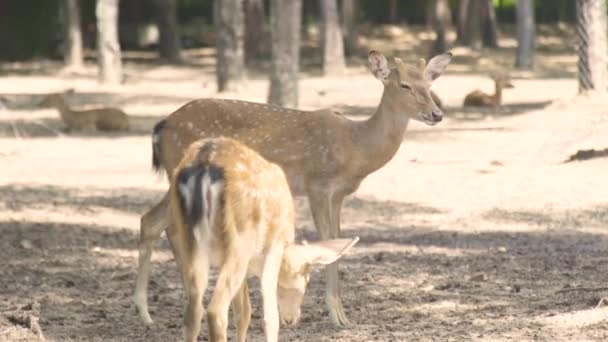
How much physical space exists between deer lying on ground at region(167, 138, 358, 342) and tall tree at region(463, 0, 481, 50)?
3188 centimetres

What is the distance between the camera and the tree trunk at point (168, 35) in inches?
1419

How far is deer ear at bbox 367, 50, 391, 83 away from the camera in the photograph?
31.8 ft

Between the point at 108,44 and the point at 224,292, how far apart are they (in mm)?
22334

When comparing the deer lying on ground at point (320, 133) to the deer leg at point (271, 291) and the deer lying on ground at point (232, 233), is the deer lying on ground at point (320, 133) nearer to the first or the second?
the deer lying on ground at point (232, 233)

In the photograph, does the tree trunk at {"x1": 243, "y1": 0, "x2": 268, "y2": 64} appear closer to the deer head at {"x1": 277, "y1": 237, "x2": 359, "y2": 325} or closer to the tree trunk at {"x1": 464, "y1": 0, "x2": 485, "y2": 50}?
the tree trunk at {"x1": 464, "y1": 0, "x2": 485, "y2": 50}

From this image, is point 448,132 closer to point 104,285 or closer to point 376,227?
point 376,227

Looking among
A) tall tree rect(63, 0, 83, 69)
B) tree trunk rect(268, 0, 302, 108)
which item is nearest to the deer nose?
A: tree trunk rect(268, 0, 302, 108)

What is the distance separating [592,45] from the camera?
22047mm

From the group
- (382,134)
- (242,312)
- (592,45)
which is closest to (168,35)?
(592,45)

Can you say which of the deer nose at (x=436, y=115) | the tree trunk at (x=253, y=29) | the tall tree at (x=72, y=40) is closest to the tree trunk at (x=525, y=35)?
the tree trunk at (x=253, y=29)

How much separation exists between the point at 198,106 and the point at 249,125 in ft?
1.22

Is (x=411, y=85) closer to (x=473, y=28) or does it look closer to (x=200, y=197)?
(x=200, y=197)

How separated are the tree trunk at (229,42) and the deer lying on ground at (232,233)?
17.7 m

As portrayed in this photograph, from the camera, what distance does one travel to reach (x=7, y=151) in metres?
→ 18.5
